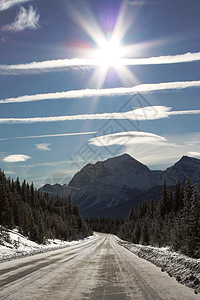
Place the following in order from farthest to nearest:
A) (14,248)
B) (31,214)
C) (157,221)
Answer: (157,221), (31,214), (14,248)

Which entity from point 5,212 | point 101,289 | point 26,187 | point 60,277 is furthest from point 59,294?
point 26,187

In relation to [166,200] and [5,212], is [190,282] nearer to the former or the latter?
[5,212]

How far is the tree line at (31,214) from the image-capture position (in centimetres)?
5253

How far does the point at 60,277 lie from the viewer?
41.2 feet

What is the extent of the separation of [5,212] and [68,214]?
7454cm

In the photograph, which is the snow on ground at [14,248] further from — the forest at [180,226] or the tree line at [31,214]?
the forest at [180,226]

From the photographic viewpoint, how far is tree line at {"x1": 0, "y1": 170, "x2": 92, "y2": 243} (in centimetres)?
5253

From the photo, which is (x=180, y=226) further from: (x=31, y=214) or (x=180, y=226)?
(x=31, y=214)

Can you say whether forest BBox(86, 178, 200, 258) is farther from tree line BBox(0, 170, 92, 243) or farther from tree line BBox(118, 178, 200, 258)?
tree line BBox(0, 170, 92, 243)

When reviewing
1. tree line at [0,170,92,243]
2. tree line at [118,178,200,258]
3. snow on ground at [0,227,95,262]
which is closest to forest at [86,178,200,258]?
tree line at [118,178,200,258]

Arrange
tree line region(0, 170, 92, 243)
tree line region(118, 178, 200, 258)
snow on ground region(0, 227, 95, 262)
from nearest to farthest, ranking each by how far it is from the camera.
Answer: snow on ground region(0, 227, 95, 262), tree line region(118, 178, 200, 258), tree line region(0, 170, 92, 243)

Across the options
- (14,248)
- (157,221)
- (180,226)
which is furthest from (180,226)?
(157,221)

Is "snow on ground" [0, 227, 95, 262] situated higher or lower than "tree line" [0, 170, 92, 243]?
lower

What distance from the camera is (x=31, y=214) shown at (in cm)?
5759
